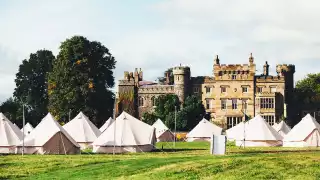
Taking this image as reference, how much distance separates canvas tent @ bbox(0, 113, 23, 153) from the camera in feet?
167

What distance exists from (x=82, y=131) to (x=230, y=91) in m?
45.4

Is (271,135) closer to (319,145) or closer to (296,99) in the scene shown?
(319,145)

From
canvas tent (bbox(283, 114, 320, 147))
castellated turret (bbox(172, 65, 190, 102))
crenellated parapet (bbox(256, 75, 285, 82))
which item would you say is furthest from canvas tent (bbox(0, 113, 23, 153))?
crenellated parapet (bbox(256, 75, 285, 82))

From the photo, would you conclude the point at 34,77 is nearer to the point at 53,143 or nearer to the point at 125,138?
the point at 125,138

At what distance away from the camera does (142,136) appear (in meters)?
50.8

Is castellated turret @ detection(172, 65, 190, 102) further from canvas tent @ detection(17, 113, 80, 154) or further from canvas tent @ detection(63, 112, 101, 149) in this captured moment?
canvas tent @ detection(17, 113, 80, 154)

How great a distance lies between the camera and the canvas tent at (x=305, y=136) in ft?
195

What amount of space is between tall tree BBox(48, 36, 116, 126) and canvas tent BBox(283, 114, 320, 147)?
2898cm

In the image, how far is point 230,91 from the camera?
336 feet

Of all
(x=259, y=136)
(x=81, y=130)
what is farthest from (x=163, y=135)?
(x=81, y=130)

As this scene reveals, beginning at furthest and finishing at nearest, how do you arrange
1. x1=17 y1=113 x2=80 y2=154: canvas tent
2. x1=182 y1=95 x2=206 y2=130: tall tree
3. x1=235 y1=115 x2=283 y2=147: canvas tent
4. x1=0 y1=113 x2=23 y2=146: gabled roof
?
1. x1=182 y1=95 x2=206 y2=130: tall tree
2. x1=235 y1=115 x2=283 y2=147: canvas tent
3. x1=0 y1=113 x2=23 y2=146: gabled roof
4. x1=17 y1=113 x2=80 y2=154: canvas tent

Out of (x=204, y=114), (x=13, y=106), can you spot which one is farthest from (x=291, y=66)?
(x=13, y=106)

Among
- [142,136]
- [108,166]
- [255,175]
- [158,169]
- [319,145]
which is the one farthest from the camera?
[319,145]

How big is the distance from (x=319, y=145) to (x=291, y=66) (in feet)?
A: 159
